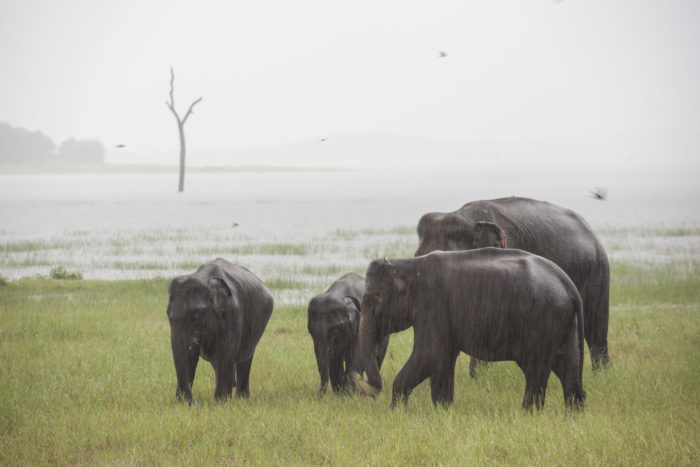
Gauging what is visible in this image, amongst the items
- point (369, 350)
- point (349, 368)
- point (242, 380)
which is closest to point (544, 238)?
point (349, 368)

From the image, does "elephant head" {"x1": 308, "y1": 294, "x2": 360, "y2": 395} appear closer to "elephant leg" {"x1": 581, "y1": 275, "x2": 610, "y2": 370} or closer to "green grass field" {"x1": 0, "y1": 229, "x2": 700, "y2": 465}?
"green grass field" {"x1": 0, "y1": 229, "x2": 700, "y2": 465}

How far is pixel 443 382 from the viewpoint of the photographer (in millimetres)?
7305

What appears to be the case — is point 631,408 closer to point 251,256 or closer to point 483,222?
point 483,222

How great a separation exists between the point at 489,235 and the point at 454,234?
0.45 m

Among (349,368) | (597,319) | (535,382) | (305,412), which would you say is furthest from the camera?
(597,319)

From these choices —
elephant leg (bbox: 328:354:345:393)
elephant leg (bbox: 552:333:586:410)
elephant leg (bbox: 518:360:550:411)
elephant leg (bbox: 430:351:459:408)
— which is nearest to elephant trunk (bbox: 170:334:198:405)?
elephant leg (bbox: 328:354:345:393)

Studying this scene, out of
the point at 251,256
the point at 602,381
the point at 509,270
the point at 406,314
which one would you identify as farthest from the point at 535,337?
the point at 251,256

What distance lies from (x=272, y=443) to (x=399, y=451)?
3.95ft

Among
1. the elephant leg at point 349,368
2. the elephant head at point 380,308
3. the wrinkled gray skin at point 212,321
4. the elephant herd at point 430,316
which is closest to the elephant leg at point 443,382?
the elephant herd at point 430,316

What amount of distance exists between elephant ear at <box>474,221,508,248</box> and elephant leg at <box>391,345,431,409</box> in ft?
6.13

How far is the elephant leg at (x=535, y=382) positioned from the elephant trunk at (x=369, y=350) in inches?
54.0

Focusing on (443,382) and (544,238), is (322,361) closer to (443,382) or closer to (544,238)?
(443,382)

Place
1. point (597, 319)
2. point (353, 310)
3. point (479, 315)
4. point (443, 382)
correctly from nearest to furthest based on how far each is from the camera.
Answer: point (479, 315), point (443, 382), point (353, 310), point (597, 319)

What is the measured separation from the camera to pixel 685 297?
16406mm
